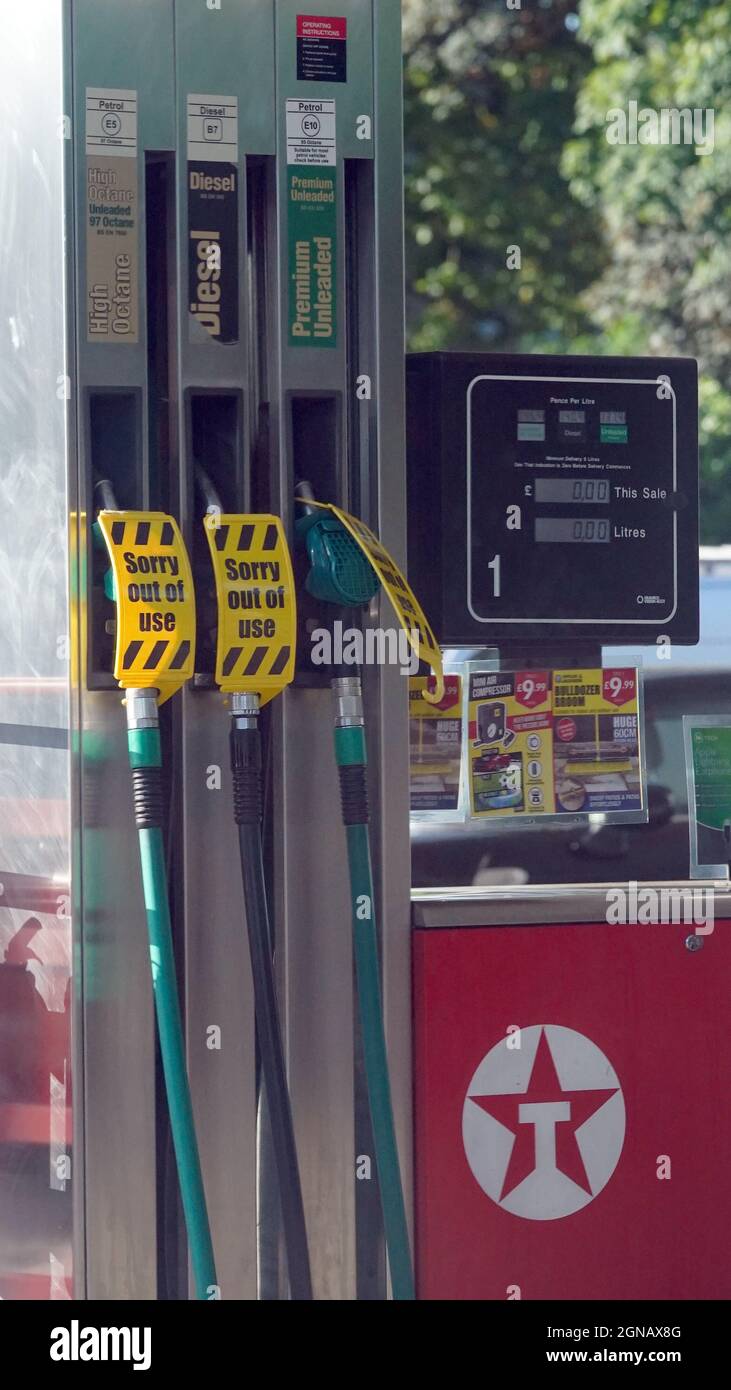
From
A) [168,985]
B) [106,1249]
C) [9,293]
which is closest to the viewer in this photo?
[168,985]

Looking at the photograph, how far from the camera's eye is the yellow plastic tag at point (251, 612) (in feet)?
7.29

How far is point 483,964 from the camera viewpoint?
2.45m

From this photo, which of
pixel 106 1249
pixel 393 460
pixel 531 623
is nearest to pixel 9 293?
pixel 393 460

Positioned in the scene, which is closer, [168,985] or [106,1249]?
[168,985]

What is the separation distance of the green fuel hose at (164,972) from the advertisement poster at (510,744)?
57 centimetres

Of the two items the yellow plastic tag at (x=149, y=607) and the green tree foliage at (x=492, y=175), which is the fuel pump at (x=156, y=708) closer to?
the yellow plastic tag at (x=149, y=607)

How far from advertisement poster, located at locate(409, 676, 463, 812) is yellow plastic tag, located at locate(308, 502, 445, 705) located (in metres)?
0.27

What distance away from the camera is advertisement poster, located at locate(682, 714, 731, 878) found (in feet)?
8.82

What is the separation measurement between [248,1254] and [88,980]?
44 cm

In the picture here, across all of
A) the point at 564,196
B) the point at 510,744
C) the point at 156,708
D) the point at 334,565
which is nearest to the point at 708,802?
the point at 510,744

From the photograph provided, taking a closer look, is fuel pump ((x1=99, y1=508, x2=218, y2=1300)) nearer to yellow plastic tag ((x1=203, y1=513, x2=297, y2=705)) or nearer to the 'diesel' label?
yellow plastic tag ((x1=203, y1=513, x2=297, y2=705))

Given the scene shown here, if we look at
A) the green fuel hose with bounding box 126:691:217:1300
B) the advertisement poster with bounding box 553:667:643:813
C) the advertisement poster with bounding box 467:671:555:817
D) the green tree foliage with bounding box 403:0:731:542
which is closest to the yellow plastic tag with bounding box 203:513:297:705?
the green fuel hose with bounding box 126:691:217:1300
